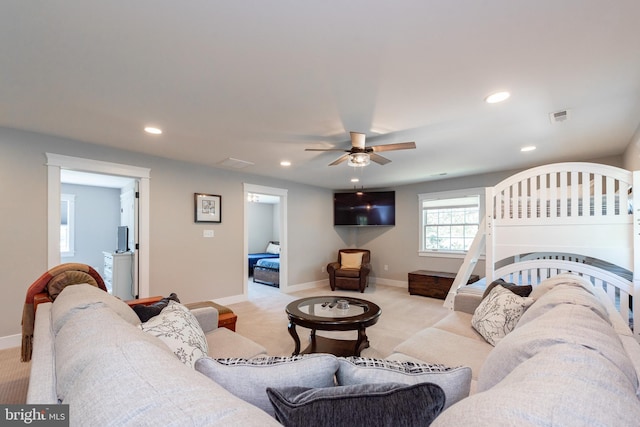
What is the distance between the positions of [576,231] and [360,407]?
2.96 meters

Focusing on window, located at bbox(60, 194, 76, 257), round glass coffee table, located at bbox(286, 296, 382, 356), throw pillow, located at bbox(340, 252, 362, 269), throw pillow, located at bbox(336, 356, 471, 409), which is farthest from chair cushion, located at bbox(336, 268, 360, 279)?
window, located at bbox(60, 194, 76, 257)

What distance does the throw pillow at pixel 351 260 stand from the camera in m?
6.22

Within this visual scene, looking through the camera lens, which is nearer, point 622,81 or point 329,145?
point 622,81

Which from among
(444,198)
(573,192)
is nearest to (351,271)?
(444,198)

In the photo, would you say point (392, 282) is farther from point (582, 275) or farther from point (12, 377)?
point (12, 377)

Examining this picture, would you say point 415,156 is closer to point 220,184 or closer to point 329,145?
point 329,145

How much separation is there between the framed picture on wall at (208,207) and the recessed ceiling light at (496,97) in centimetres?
393

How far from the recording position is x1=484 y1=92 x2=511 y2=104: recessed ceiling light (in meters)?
2.16

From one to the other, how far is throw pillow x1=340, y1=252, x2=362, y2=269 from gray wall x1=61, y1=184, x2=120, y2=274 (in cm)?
523

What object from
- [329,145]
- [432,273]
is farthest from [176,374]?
[432,273]

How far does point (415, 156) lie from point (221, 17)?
312 cm

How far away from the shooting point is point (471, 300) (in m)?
2.68

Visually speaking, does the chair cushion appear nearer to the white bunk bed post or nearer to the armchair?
the armchair

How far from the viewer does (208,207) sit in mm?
4562
